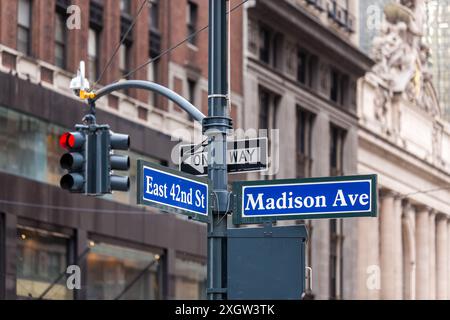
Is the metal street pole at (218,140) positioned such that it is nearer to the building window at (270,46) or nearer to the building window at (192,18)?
the building window at (192,18)

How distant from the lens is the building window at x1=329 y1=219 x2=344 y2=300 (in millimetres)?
64125

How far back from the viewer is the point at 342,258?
6531cm

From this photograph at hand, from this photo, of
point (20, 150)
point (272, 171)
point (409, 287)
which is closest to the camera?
point (20, 150)

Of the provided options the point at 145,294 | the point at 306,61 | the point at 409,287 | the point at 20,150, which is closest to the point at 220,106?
the point at 20,150

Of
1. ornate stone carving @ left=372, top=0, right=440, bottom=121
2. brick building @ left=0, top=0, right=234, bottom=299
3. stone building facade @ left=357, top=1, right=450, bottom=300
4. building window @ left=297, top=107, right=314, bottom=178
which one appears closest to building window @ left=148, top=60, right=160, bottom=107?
brick building @ left=0, top=0, right=234, bottom=299

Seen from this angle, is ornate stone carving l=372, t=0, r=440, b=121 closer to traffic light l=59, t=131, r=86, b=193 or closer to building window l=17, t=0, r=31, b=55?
building window l=17, t=0, r=31, b=55

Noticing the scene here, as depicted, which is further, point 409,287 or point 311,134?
point 409,287

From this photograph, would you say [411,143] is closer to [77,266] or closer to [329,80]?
[329,80]

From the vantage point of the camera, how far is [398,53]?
2953 inches

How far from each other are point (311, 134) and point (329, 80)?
3566 millimetres

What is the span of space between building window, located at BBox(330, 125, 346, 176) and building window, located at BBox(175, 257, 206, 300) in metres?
16.1

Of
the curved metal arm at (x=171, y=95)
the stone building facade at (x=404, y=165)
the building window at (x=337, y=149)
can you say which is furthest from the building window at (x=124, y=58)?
the curved metal arm at (x=171, y=95)

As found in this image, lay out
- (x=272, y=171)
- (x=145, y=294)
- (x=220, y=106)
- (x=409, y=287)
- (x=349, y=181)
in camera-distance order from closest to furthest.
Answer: (x=349, y=181) → (x=220, y=106) → (x=145, y=294) → (x=272, y=171) → (x=409, y=287)

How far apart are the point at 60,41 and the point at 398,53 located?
36.0 m
